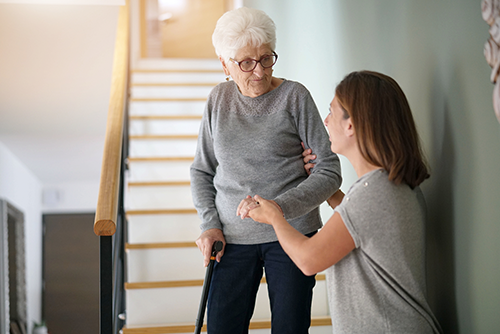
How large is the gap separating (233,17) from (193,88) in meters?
3.59

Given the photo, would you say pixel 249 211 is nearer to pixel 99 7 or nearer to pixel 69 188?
pixel 99 7

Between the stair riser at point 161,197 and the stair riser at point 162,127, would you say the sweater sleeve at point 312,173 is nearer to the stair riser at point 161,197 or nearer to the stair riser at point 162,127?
the stair riser at point 161,197

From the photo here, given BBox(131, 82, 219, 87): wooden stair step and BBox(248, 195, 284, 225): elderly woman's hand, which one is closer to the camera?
BBox(248, 195, 284, 225): elderly woman's hand

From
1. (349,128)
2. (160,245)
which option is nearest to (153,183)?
(160,245)

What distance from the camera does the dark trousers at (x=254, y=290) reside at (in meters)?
1.33

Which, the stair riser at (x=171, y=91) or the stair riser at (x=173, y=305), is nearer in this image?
the stair riser at (x=173, y=305)

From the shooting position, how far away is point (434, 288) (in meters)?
1.36

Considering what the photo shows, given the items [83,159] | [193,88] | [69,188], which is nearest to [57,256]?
[69,188]

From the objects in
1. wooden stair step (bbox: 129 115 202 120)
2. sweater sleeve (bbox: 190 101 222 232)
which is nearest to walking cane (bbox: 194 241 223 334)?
sweater sleeve (bbox: 190 101 222 232)

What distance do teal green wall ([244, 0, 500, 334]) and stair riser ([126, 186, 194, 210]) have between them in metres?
1.89

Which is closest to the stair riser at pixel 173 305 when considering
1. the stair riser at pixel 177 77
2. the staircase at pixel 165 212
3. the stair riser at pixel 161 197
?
the staircase at pixel 165 212

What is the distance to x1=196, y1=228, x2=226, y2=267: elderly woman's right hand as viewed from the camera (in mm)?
1378

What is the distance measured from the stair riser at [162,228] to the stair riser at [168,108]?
1726mm

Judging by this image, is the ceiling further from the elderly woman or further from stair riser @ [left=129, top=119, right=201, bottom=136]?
the elderly woman
